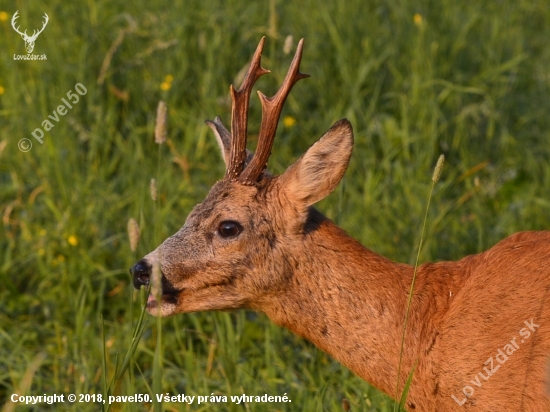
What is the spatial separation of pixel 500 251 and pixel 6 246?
2.95 metres

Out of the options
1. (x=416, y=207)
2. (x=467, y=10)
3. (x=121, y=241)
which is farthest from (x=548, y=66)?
(x=121, y=241)

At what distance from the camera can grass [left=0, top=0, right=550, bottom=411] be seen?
16.1 ft

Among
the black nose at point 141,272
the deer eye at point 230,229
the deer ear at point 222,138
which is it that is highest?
the deer ear at point 222,138

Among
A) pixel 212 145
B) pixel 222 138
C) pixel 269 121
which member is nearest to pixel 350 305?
pixel 269 121

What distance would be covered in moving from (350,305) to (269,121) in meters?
0.78

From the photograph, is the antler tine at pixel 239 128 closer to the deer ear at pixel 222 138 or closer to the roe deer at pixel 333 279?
the roe deer at pixel 333 279

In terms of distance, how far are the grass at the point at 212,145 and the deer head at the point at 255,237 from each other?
65cm

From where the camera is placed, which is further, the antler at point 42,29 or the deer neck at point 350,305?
the antler at point 42,29

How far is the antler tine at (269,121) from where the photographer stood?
3902 millimetres

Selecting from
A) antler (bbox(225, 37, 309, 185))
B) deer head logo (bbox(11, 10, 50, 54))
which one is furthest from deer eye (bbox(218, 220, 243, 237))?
deer head logo (bbox(11, 10, 50, 54))

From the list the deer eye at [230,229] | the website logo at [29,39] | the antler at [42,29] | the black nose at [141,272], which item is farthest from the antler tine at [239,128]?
the antler at [42,29]

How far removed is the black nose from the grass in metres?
0.82

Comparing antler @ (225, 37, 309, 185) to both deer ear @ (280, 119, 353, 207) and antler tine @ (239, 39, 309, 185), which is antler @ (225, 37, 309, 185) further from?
deer ear @ (280, 119, 353, 207)

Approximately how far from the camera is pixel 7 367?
4715mm
